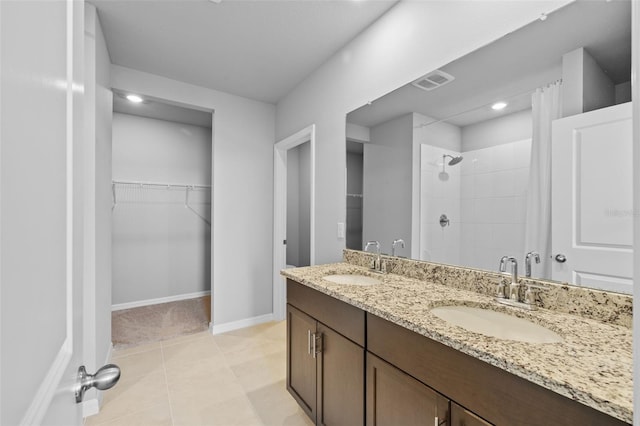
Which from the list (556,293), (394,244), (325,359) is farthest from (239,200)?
(556,293)

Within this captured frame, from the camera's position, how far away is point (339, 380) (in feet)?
4.68

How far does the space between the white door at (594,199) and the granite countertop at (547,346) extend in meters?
0.19

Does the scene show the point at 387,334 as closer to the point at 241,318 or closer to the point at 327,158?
the point at 327,158

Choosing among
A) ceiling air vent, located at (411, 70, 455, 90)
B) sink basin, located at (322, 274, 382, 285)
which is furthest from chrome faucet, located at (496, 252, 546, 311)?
ceiling air vent, located at (411, 70, 455, 90)

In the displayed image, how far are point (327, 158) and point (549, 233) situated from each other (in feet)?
5.46

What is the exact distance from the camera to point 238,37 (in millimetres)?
2244

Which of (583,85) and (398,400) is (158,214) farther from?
(583,85)

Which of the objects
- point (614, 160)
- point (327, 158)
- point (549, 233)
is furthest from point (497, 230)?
point (327, 158)

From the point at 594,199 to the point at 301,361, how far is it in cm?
163

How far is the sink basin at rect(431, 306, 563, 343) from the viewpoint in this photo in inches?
39.9

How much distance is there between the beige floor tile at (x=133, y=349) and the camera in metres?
2.59

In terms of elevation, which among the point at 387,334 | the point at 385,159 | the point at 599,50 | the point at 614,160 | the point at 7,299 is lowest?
the point at 387,334

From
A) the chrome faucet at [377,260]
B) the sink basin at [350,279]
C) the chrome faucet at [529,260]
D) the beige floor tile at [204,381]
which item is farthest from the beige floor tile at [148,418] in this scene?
the chrome faucet at [529,260]

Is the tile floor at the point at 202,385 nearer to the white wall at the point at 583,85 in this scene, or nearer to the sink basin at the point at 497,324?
the sink basin at the point at 497,324
